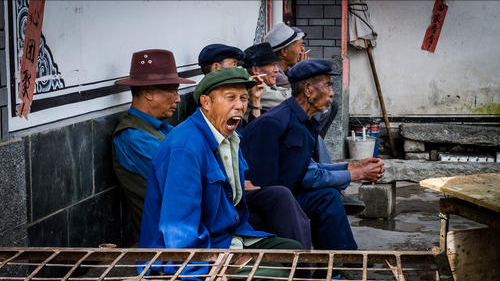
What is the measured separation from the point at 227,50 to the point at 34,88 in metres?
2.07

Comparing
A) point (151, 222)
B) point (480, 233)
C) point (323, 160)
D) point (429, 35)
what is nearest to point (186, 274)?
point (151, 222)

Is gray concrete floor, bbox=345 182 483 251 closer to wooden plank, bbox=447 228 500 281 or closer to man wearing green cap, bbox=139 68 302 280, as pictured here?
wooden plank, bbox=447 228 500 281

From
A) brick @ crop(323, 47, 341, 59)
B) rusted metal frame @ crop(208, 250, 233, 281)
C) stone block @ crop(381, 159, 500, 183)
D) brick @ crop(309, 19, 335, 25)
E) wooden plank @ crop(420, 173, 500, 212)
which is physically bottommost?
stone block @ crop(381, 159, 500, 183)

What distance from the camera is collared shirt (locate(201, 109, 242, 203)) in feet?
9.36

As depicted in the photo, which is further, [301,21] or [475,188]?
[301,21]

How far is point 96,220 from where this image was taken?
362cm

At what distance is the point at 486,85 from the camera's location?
970 cm

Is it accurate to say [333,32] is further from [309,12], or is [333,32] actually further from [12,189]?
[12,189]

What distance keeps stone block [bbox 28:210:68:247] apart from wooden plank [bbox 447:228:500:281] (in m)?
1.92

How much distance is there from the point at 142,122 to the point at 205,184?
3.67ft

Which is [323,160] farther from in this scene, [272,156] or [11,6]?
[11,6]

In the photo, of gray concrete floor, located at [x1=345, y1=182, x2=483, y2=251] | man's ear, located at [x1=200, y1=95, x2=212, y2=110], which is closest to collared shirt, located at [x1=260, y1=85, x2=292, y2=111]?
gray concrete floor, located at [x1=345, y1=182, x2=483, y2=251]

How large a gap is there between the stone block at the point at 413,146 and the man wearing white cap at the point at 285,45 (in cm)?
366

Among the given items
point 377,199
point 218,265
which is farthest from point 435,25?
point 218,265
